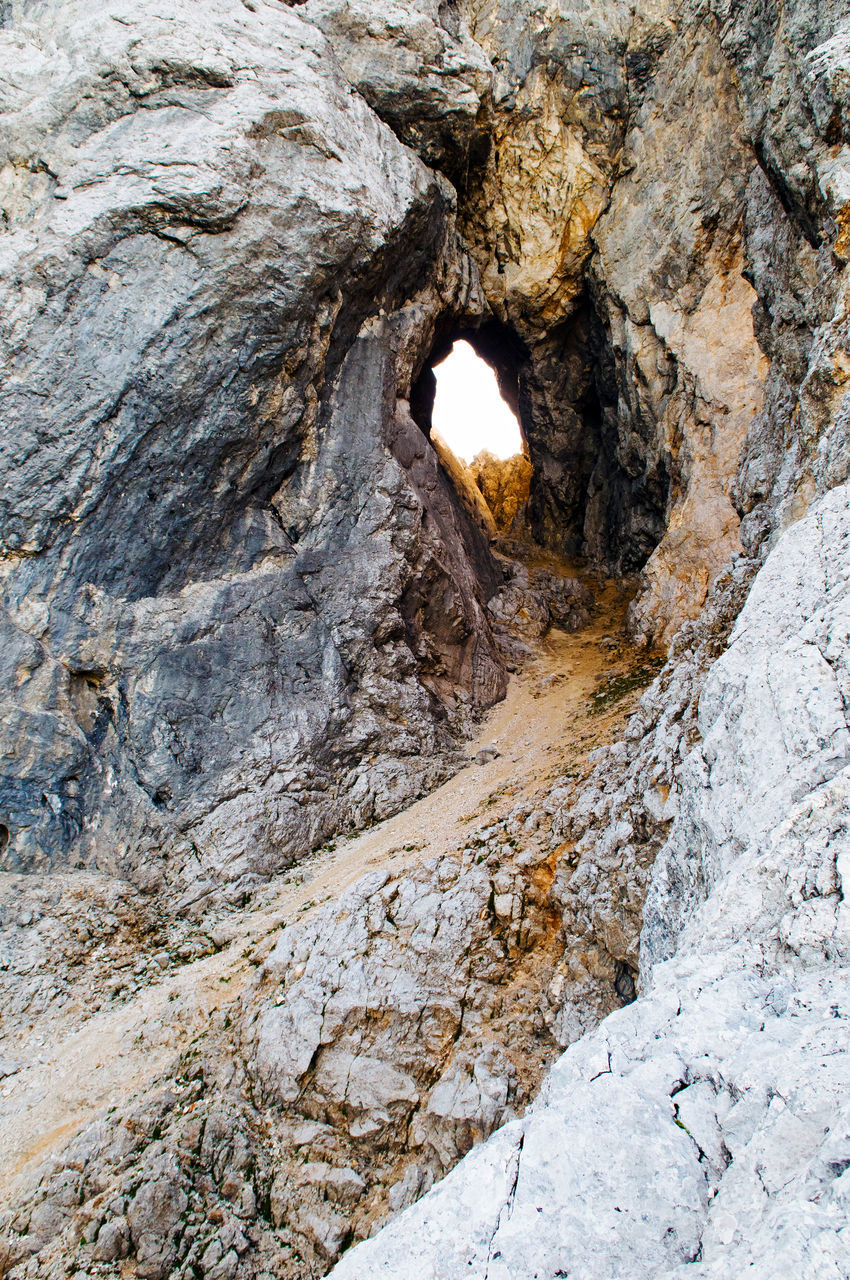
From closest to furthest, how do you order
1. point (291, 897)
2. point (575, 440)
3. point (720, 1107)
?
point (720, 1107) → point (291, 897) → point (575, 440)

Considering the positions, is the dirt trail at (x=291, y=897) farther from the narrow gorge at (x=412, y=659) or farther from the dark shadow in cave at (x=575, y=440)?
the dark shadow in cave at (x=575, y=440)

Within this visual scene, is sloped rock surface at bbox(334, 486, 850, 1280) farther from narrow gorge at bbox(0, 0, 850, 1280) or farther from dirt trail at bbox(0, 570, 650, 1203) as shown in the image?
dirt trail at bbox(0, 570, 650, 1203)

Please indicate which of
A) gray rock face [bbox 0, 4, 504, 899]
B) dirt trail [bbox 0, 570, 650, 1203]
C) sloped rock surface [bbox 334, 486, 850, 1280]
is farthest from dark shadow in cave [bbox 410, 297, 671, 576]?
sloped rock surface [bbox 334, 486, 850, 1280]

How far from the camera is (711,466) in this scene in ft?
72.6

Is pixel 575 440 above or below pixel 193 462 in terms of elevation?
above

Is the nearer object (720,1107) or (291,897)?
(720,1107)

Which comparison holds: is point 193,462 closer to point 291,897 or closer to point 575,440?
point 291,897

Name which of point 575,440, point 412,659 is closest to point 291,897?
point 412,659

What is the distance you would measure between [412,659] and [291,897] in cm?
877

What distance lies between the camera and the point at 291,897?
16391 millimetres

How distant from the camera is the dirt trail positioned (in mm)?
11633

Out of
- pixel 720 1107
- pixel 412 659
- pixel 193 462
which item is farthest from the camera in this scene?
pixel 412 659

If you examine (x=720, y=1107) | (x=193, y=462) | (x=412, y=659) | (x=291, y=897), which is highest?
(x=193, y=462)

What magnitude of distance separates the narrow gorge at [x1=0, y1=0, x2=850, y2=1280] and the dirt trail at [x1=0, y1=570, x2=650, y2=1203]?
0.48 feet
